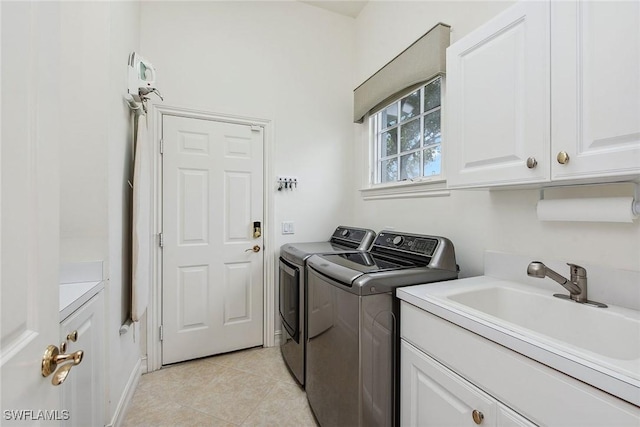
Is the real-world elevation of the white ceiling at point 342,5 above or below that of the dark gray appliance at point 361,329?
above

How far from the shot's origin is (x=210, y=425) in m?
1.69

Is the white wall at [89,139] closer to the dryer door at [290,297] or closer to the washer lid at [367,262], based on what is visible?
the dryer door at [290,297]

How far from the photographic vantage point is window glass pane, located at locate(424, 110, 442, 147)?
2.02m

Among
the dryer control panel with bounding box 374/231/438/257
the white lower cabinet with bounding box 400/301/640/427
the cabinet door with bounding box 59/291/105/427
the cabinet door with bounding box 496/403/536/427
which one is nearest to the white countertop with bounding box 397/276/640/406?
the white lower cabinet with bounding box 400/301/640/427

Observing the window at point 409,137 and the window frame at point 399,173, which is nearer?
the window frame at point 399,173

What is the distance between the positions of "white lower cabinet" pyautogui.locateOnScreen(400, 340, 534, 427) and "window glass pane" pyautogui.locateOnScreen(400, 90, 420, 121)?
1756 mm

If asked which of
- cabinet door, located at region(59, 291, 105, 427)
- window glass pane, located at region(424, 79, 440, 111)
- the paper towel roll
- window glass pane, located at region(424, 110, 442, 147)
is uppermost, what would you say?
window glass pane, located at region(424, 79, 440, 111)

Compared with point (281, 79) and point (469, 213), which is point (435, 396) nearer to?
point (469, 213)

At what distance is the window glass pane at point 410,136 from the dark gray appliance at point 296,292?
0.78 meters

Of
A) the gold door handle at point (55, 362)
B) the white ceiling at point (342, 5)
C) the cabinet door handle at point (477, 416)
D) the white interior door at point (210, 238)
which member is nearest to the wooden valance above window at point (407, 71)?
the white ceiling at point (342, 5)

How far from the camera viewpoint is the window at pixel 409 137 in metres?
2.05

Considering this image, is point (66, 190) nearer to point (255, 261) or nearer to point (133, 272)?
point (133, 272)

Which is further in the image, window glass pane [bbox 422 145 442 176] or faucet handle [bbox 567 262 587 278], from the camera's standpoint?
window glass pane [bbox 422 145 442 176]

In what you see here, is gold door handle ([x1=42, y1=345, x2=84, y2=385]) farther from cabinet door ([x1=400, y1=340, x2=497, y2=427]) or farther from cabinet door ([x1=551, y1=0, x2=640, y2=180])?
cabinet door ([x1=551, y1=0, x2=640, y2=180])
